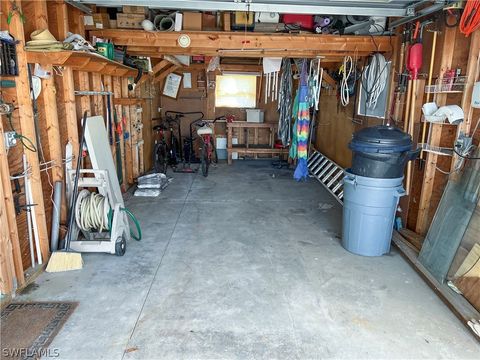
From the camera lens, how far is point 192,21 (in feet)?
13.8

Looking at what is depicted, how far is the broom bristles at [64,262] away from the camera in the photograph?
9.65ft

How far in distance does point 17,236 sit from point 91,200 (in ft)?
2.47

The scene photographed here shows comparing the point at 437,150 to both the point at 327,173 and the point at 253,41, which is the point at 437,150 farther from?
the point at 327,173

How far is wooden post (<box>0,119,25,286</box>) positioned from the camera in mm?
2393

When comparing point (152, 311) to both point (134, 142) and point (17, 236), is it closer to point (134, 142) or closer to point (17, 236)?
point (17, 236)

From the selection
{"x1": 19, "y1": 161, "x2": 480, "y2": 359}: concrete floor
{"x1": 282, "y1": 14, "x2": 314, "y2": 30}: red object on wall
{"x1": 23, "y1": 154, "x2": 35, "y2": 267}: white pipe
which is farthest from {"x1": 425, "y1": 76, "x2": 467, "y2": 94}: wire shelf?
{"x1": 23, "y1": 154, "x2": 35, "y2": 267}: white pipe

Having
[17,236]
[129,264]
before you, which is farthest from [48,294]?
[129,264]

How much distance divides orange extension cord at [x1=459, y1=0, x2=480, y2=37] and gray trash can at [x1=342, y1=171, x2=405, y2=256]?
128 cm

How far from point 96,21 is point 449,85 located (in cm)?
380

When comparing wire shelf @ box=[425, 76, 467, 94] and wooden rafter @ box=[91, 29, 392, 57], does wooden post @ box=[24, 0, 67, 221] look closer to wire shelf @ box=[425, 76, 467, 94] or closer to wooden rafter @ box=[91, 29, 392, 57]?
wooden rafter @ box=[91, 29, 392, 57]

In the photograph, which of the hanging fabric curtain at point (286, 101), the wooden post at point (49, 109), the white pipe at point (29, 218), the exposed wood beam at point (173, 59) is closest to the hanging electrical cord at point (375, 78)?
the hanging fabric curtain at point (286, 101)

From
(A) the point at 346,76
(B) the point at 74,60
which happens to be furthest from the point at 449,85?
(B) the point at 74,60

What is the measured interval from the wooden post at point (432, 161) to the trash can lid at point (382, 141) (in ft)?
1.29

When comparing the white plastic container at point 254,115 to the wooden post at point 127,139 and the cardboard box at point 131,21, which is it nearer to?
the wooden post at point 127,139
